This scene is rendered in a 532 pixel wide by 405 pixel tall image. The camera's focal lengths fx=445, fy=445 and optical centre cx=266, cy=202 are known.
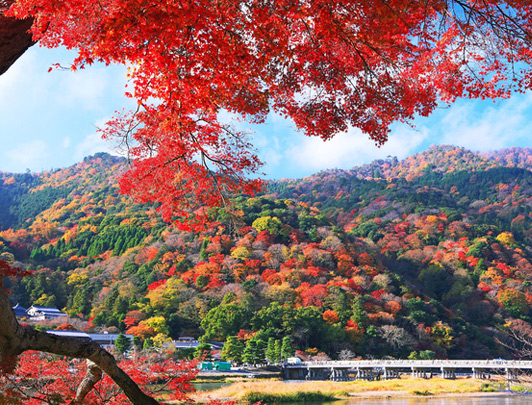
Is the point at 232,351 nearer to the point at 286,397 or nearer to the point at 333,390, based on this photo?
the point at 333,390

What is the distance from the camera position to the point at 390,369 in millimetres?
34406

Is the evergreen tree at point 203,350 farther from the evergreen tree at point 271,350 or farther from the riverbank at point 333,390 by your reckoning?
the evergreen tree at point 271,350

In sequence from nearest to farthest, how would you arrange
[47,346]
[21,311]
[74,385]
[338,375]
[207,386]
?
[47,346] → [74,385] → [207,386] → [338,375] → [21,311]

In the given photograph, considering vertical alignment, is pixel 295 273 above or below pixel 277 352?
above

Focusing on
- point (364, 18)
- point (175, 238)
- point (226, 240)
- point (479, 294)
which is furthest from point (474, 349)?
point (364, 18)

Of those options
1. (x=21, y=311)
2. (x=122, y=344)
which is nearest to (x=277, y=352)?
(x=122, y=344)

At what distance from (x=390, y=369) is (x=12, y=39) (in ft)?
118

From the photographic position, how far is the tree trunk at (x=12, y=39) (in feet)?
11.5

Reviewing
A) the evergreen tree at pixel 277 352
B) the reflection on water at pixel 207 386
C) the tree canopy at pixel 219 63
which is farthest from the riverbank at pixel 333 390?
the tree canopy at pixel 219 63

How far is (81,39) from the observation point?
306 cm

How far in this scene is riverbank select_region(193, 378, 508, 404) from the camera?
65.1 feet

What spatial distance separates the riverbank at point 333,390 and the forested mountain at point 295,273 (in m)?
7.30

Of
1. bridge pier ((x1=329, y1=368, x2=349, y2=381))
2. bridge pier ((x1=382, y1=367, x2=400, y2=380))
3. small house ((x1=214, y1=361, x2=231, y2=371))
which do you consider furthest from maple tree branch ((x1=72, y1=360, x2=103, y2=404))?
bridge pier ((x1=382, y1=367, x2=400, y2=380))

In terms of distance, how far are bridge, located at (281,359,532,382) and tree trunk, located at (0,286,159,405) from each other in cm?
2928
